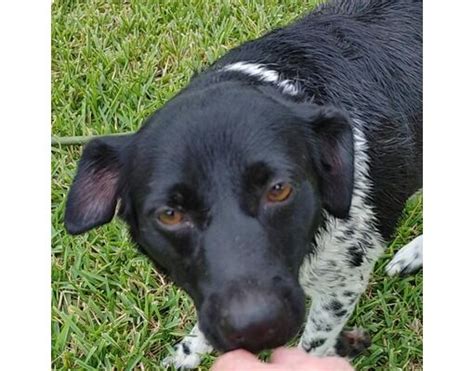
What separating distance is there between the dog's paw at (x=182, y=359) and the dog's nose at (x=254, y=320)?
1411 millimetres

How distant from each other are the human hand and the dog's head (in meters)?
0.04

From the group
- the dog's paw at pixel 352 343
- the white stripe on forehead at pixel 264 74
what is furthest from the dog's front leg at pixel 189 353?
the white stripe on forehead at pixel 264 74

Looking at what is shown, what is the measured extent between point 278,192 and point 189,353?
4.91 feet

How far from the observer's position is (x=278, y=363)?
2.40 meters

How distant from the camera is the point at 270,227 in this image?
2.45 metres

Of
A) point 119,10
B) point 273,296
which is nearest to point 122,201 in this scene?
point 273,296

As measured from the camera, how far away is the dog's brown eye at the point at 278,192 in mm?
2459

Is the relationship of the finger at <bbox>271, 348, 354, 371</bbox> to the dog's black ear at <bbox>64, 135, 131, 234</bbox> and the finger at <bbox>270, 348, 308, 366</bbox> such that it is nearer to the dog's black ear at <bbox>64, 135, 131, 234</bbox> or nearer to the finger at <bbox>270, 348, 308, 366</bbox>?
the finger at <bbox>270, 348, 308, 366</bbox>

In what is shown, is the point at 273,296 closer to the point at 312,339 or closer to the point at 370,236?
the point at 370,236

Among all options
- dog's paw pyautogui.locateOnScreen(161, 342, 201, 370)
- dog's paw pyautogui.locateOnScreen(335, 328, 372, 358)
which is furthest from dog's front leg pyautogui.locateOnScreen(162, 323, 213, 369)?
dog's paw pyautogui.locateOnScreen(335, 328, 372, 358)

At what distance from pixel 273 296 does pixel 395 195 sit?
1.22 m

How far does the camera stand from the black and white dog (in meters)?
2.39

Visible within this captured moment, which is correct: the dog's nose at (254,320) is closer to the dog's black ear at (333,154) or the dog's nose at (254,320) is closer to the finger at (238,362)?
the finger at (238,362)

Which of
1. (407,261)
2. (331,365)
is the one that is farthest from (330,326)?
(331,365)
